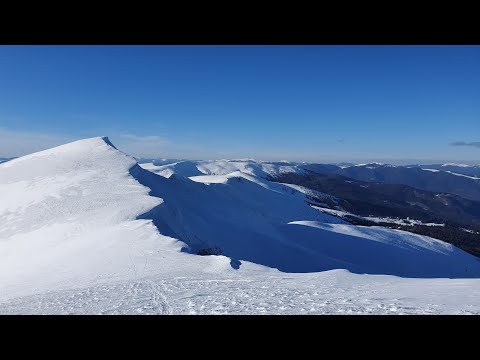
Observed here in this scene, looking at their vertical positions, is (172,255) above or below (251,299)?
below

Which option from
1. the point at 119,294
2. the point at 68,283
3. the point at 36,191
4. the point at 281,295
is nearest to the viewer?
the point at 281,295

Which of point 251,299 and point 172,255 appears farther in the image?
point 172,255

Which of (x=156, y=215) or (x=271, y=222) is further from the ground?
(x=156, y=215)

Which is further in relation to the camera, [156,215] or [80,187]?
[80,187]

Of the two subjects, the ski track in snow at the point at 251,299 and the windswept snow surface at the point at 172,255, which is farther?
the windswept snow surface at the point at 172,255

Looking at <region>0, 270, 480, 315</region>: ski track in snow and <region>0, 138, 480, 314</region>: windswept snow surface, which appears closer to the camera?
<region>0, 270, 480, 315</region>: ski track in snow
